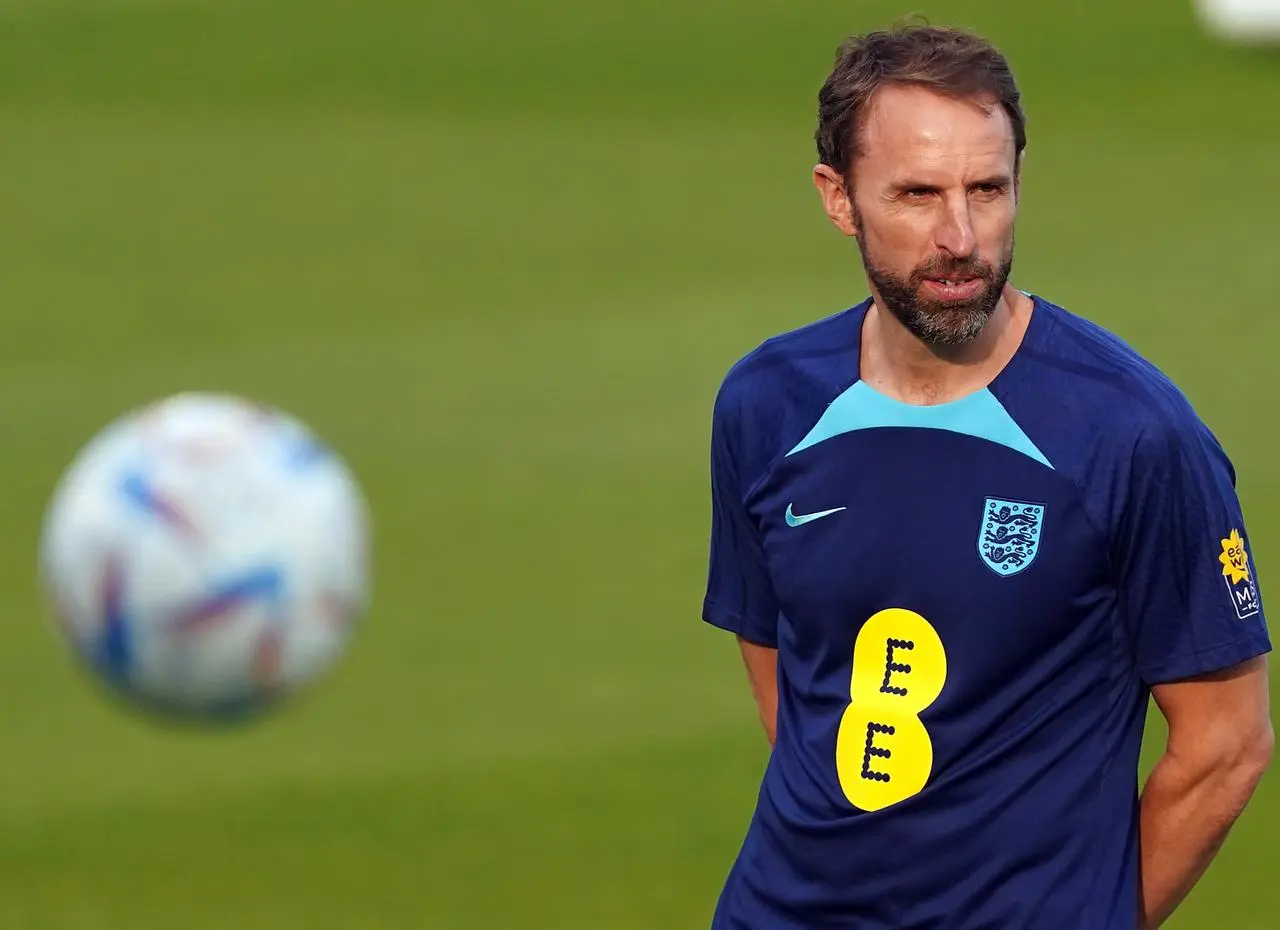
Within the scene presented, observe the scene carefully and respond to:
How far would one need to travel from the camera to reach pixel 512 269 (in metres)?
15.8

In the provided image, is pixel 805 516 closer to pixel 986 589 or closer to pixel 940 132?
pixel 986 589

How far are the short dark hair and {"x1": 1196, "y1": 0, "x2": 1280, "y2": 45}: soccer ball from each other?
18003mm

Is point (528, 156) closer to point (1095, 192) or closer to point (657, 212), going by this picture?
point (657, 212)

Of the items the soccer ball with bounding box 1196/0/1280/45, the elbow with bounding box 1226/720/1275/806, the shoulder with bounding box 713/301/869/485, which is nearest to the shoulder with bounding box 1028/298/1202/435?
the shoulder with bounding box 713/301/869/485

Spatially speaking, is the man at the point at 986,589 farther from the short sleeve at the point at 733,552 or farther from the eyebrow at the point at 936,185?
the short sleeve at the point at 733,552

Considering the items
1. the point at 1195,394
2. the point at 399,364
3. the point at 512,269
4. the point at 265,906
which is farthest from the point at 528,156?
the point at 265,906

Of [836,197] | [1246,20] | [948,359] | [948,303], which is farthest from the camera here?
[1246,20]

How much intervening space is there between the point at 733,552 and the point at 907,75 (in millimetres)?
1056

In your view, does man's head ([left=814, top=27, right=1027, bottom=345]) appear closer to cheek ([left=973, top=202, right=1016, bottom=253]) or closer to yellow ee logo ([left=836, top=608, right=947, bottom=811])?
cheek ([left=973, top=202, right=1016, bottom=253])

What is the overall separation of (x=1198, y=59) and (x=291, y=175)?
344 inches

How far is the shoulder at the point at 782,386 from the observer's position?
166 inches

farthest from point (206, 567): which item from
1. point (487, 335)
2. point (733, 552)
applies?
point (487, 335)

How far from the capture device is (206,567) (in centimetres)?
450

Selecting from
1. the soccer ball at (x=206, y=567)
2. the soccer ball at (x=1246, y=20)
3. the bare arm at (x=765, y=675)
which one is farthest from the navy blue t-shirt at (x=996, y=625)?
the soccer ball at (x=1246, y=20)
